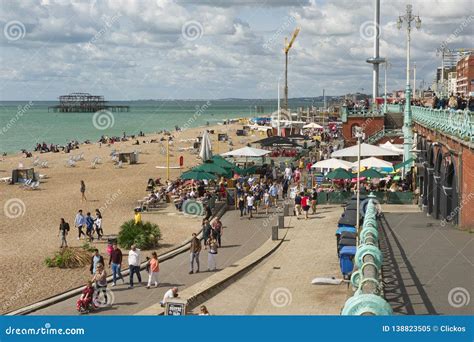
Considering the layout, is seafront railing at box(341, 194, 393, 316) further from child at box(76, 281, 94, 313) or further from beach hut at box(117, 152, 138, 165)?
beach hut at box(117, 152, 138, 165)

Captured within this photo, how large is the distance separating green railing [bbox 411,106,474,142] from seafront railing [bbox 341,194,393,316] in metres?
4.59

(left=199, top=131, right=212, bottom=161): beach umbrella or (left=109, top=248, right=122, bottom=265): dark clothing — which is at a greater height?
(left=199, top=131, right=212, bottom=161): beach umbrella

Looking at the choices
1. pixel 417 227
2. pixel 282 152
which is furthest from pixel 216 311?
pixel 282 152

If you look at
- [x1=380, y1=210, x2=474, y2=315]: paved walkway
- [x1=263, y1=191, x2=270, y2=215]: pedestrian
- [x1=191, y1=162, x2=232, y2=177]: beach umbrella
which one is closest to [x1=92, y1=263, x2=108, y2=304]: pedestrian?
[x1=380, y1=210, x2=474, y2=315]: paved walkway

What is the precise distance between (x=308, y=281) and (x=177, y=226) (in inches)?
415

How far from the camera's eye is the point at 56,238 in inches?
943

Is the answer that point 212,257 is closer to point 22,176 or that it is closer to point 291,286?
point 291,286

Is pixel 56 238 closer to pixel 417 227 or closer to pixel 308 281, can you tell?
pixel 308 281

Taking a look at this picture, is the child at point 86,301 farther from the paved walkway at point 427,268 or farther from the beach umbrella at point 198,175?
the beach umbrella at point 198,175

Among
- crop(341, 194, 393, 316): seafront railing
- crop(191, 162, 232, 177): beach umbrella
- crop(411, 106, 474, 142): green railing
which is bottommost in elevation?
crop(191, 162, 232, 177): beach umbrella

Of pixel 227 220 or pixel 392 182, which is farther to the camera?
pixel 392 182

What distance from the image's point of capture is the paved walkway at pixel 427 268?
12211 millimetres

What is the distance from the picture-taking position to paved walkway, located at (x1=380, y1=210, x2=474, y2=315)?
1221cm

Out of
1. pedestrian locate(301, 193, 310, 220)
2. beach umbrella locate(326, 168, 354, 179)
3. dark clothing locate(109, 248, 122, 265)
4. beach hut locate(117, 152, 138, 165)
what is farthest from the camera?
beach hut locate(117, 152, 138, 165)
